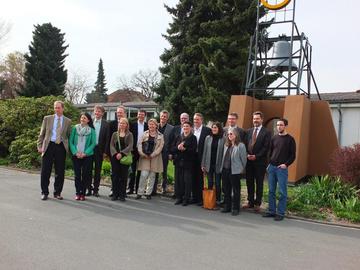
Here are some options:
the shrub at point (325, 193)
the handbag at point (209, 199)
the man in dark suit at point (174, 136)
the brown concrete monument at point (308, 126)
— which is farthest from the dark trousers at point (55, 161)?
the brown concrete monument at point (308, 126)

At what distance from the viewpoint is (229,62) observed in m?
20.0

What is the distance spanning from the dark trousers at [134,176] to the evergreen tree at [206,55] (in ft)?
34.9

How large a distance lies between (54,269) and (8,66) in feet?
196

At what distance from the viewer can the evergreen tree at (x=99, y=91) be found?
81.1 m

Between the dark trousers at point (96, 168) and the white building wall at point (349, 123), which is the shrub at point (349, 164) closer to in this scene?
the dark trousers at point (96, 168)

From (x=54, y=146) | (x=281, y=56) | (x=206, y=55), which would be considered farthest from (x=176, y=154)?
(x=206, y=55)

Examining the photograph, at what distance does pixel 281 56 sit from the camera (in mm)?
12047

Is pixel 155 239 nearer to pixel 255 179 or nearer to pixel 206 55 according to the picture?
pixel 255 179

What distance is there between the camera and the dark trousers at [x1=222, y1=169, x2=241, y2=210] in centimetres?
775

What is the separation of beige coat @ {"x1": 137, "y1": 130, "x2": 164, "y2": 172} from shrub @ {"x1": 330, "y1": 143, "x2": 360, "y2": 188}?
4.04m

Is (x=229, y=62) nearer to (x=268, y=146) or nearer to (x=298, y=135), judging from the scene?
(x=298, y=135)

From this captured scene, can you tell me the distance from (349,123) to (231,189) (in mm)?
19732

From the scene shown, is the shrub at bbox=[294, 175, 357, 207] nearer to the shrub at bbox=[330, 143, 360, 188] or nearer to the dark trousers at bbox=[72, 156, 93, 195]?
the shrub at bbox=[330, 143, 360, 188]

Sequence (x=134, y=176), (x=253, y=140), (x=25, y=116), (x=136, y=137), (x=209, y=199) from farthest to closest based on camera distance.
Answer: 1. (x=25, y=116)
2. (x=134, y=176)
3. (x=136, y=137)
4. (x=253, y=140)
5. (x=209, y=199)
